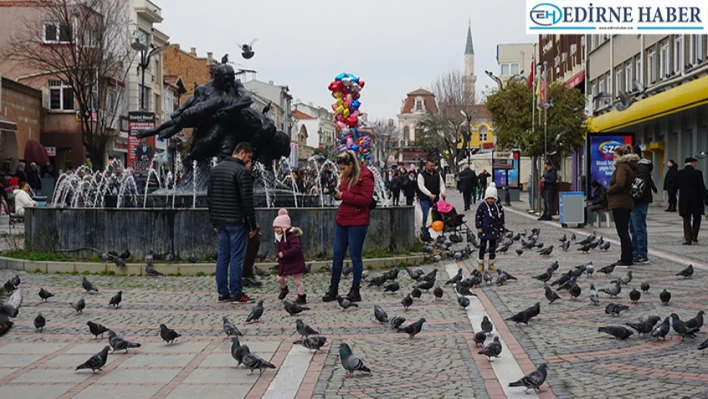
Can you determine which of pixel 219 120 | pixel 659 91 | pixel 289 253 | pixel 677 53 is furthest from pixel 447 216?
pixel 659 91

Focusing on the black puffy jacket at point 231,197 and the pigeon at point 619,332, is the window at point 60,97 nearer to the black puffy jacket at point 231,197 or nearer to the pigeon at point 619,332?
the black puffy jacket at point 231,197

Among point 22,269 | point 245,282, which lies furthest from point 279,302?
point 22,269

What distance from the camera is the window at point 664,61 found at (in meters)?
35.5

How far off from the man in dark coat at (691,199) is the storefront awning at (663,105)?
888 centimetres

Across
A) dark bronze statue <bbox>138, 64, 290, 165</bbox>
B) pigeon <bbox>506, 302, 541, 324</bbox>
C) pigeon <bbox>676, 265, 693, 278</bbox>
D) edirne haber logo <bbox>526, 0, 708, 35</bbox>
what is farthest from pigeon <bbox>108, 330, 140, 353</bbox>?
edirne haber logo <bbox>526, 0, 708, 35</bbox>

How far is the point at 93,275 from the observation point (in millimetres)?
13039

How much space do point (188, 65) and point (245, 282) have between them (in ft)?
Result: 244

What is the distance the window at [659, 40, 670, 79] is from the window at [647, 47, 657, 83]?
3.06 ft

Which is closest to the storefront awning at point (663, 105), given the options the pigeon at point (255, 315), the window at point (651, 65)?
the window at point (651, 65)

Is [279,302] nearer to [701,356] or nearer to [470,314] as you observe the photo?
[470,314]

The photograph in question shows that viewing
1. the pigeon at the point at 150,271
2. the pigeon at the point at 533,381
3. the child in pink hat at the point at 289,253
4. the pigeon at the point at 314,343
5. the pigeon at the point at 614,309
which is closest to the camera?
the pigeon at the point at 533,381

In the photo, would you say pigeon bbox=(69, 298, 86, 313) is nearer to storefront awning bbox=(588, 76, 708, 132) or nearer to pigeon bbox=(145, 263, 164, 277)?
pigeon bbox=(145, 263, 164, 277)

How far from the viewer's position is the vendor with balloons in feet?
60.2

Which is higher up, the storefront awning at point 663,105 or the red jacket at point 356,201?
the storefront awning at point 663,105
